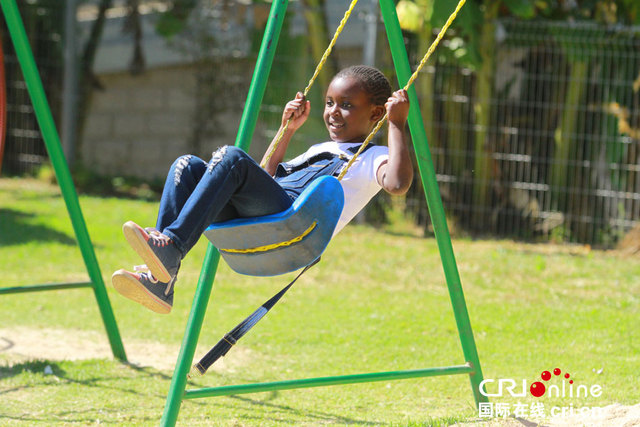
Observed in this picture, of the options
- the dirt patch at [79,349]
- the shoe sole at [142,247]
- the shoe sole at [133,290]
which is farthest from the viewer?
the dirt patch at [79,349]

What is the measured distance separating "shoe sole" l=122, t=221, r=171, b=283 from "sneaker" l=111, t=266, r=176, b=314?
100 mm

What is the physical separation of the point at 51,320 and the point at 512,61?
5.50 metres

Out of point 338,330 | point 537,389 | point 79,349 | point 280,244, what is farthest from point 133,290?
point 338,330

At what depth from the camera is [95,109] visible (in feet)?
36.7

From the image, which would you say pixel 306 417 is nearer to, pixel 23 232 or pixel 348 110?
pixel 348 110

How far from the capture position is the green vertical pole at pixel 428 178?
3572mm

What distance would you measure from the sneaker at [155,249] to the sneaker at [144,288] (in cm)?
6

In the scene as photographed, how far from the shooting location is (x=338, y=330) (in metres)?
5.88

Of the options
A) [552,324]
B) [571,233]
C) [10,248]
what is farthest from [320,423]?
[571,233]

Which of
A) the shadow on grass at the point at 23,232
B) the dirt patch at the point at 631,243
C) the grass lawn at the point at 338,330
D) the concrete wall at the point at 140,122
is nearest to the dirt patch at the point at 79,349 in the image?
the grass lawn at the point at 338,330

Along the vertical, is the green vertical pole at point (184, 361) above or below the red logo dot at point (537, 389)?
above

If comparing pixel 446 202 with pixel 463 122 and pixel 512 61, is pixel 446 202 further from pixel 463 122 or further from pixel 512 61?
pixel 512 61

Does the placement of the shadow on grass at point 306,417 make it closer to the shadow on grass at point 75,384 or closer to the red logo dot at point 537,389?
the shadow on grass at point 75,384

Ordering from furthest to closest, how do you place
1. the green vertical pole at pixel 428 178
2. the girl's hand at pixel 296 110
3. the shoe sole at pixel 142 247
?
the girl's hand at pixel 296 110
the green vertical pole at pixel 428 178
the shoe sole at pixel 142 247
